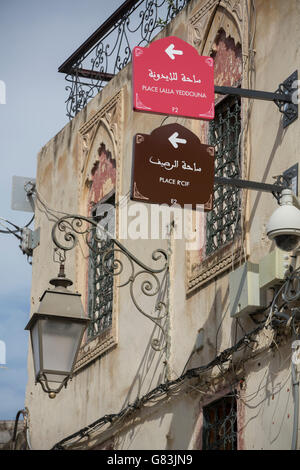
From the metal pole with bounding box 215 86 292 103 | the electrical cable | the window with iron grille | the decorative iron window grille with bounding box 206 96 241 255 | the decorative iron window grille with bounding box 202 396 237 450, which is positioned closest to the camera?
the metal pole with bounding box 215 86 292 103

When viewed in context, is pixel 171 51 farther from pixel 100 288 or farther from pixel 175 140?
pixel 100 288

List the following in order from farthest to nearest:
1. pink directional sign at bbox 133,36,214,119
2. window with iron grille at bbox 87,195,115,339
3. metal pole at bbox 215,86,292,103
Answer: window with iron grille at bbox 87,195,115,339, metal pole at bbox 215,86,292,103, pink directional sign at bbox 133,36,214,119

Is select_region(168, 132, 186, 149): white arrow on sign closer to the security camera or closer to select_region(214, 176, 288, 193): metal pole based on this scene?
select_region(214, 176, 288, 193): metal pole

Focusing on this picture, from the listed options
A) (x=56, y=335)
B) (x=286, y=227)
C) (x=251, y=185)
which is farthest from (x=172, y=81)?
(x=56, y=335)

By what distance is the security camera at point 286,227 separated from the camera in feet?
33.3

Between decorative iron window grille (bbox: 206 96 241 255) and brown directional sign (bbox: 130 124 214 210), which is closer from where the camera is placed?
brown directional sign (bbox: 130 124 214 210)

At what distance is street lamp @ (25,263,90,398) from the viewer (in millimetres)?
10086

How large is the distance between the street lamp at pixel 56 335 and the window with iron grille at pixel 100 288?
161 inches

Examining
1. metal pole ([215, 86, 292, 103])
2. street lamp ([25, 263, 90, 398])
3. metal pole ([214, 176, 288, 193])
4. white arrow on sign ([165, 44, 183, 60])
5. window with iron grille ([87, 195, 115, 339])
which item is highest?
white arrow on sign ([165, 44, 183, 60])

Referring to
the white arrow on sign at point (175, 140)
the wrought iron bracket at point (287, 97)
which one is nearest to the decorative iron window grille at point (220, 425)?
the white arrow on sign at point (175, 140)

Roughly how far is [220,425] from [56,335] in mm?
2223

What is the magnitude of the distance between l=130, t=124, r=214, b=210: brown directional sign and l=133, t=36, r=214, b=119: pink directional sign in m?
0.30

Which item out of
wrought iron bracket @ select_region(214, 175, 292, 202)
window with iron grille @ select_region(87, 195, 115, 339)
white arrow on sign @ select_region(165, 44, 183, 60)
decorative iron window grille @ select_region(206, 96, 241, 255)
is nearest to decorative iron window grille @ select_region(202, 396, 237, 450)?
decorative iron window grille @ select_region(206, 96, 241, 255)

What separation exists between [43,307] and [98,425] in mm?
4043
